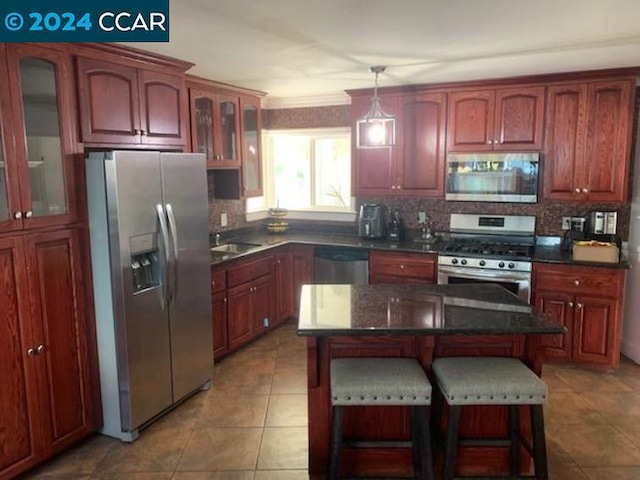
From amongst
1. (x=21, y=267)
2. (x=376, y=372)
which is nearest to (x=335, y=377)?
(x=376, y=372)

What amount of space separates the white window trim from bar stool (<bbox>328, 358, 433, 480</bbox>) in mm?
3045

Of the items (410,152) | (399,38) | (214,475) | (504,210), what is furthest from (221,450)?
(504,210)

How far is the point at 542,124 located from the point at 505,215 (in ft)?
2.88

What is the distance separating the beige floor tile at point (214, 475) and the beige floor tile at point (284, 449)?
90 mm

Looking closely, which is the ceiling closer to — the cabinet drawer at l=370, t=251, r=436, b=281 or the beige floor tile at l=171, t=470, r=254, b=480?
the cabinet drawer at l=370, t=251, r=436, b=281

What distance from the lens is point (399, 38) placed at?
278 cm

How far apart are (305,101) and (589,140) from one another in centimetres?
274

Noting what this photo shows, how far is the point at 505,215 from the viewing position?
4488mm

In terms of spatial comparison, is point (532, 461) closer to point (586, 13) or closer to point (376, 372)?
point (376, 372)

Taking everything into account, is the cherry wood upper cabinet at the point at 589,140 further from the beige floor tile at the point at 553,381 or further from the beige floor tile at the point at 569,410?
the beige floor tile at the point at 569,410

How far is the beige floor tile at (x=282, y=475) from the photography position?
257cm

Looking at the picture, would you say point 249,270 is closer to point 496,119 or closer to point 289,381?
point 289,381

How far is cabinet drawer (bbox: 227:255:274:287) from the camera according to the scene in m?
4.05

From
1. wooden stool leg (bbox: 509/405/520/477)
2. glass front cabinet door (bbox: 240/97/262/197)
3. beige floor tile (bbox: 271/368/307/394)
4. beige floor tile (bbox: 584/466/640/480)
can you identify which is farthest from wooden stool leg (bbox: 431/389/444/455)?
glass front cabinet door (bbox: 240/97/262/197)
